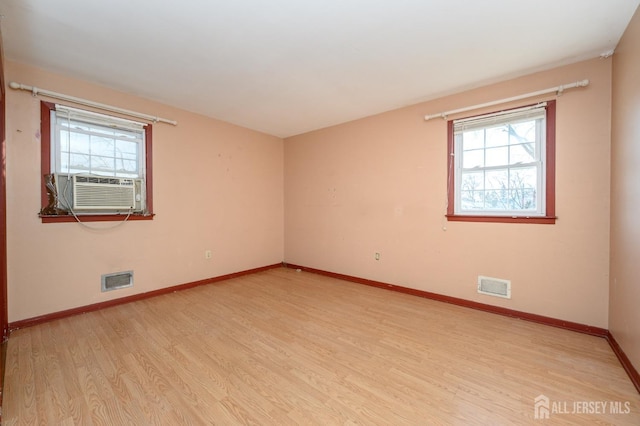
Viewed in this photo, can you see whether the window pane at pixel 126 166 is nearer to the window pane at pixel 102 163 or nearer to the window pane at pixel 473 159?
the window pane at pixel 102 163

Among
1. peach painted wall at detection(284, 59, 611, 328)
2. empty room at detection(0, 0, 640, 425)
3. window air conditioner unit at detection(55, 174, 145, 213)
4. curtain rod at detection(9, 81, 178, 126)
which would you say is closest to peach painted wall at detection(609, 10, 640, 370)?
empty room at detection(0, 0, 640, 425)

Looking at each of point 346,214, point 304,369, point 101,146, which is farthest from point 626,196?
point 101,146

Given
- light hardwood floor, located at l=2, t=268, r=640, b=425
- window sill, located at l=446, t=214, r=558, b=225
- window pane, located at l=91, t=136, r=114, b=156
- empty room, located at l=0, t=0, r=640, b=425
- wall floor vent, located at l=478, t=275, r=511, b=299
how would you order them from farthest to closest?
window pane, located at l=91, t=136, r=114, b=156 → wall floor vent, located at l=478, t=275, r=511, b=299 → window sill, located at l=446, t=214, r=558, b=225 → empty room, located at l=0, t=0, r=640, b=425 → light hardwood floor, located at l=2, t=268, r=640, b=425

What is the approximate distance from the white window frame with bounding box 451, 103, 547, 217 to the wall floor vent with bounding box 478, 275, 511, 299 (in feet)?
2.39

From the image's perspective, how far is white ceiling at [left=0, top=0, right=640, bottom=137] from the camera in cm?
181

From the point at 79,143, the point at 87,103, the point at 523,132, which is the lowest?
the point at 79,143

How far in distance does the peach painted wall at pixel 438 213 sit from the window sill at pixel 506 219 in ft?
0.21

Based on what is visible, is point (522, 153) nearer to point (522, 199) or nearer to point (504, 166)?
point (504, 166)

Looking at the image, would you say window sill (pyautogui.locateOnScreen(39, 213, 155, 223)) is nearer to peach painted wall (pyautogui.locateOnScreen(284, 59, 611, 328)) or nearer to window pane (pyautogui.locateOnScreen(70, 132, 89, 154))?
window pane (pyautogui.locateOnScreen(70, 132, 89, 154))

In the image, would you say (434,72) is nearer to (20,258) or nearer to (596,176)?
(596,176)

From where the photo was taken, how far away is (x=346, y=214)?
422 cm

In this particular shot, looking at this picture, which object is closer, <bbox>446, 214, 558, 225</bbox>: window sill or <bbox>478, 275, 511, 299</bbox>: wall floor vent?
<bbox>446, 214, 558, 225</bbox>: window sill

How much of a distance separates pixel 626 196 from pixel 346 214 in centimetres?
294

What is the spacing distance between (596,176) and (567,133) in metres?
0.47
